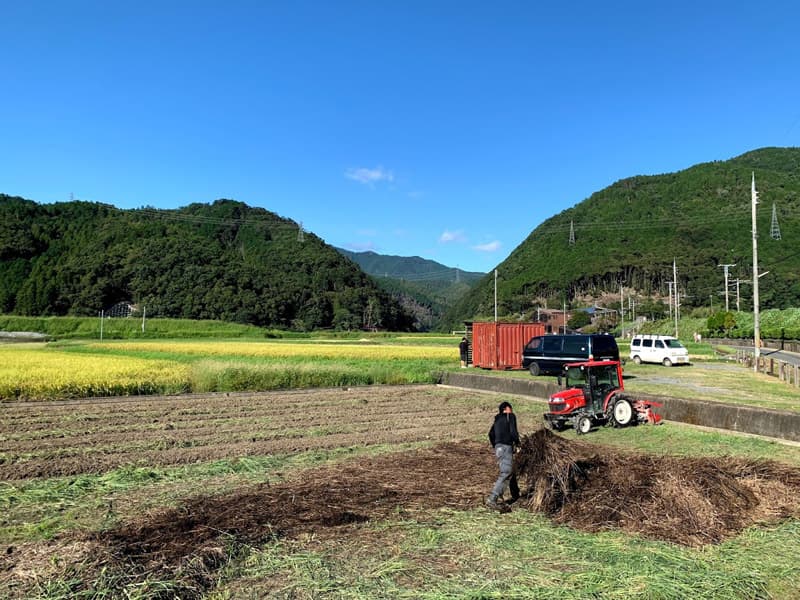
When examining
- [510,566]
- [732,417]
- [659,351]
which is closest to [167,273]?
[659,351]

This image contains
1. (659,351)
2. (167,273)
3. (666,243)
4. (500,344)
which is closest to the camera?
(500,344)

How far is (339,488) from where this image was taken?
24.3ft

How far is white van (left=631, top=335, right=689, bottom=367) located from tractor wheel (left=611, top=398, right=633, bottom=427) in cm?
1937

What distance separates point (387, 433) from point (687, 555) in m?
7.27

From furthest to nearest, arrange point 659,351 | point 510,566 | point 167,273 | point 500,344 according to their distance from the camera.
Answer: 1. point 167,273
2. point 659,351
3. point 500,344
4. point 510,566

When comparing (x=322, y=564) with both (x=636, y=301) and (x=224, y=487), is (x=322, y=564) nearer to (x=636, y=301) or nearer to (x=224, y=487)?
(x=224, y=487)

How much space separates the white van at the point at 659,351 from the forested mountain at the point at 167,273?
239 ft

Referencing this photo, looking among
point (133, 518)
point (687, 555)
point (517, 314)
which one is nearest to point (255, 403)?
point (133, 518)

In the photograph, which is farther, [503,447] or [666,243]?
[666,243]

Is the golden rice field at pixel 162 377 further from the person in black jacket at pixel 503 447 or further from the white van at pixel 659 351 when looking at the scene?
the person in black jacket at pixel 503 447

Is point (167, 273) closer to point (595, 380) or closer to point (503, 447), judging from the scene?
point (595, 380)

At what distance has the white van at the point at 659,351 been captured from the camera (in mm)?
29125

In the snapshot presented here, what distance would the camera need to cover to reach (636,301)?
10669 cm

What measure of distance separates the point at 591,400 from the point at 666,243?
106 metres
